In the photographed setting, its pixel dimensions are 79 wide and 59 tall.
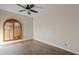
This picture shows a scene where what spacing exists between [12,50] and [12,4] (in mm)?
864

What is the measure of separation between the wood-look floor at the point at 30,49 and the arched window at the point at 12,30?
0.45ft

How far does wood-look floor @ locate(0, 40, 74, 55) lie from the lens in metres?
1.92

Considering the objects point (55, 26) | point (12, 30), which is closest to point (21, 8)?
point (12, 30)

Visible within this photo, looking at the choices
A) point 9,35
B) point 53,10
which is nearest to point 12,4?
point 9,35

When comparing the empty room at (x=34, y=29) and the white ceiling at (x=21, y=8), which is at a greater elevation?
the white ceiling at (x=21, y=8)

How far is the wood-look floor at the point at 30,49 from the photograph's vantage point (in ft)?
6.31

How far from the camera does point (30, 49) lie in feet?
6.58

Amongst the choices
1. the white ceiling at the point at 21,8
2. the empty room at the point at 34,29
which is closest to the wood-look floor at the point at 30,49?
the empty room at the point at 34,29

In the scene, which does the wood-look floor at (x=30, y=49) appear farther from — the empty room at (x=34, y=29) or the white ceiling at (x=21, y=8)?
the white ceiling at (x=21, y=8)

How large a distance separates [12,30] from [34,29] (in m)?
0.44

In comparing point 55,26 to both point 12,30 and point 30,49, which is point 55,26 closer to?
point 30,49

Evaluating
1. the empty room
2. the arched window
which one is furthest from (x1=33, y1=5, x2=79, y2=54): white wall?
the arched window
